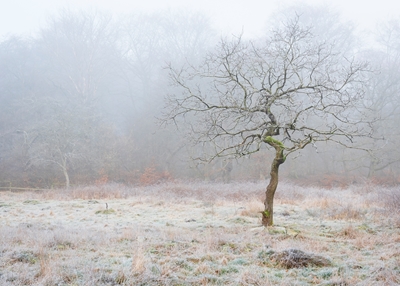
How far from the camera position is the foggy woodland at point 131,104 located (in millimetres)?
28875

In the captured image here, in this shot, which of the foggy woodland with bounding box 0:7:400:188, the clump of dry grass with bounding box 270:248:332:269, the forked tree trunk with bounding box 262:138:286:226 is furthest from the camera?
the foggy woodland with bounding box 0:7:400:188

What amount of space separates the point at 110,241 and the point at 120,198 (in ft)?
39.8

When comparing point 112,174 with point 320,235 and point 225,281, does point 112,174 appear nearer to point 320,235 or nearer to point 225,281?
point 320,235

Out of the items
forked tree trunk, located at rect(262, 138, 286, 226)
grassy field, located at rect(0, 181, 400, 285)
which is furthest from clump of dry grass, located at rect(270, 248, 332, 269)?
forked tree trunk, located at rect(262, 138, 286, 226)

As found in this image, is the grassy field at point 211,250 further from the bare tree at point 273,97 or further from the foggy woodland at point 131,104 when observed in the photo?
the foggy woodland at point 131,104

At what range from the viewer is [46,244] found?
23.1 ft

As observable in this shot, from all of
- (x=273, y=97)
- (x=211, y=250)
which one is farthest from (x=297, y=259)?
(x=273, y=97)

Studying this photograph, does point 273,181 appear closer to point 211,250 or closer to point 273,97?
point 273,97

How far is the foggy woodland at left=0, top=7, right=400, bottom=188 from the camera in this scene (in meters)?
28.9

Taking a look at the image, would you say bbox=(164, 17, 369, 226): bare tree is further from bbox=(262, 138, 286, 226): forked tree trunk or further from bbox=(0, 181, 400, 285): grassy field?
bbox=(0, 181, 400, 285): grassy field

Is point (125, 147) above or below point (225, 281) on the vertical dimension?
above

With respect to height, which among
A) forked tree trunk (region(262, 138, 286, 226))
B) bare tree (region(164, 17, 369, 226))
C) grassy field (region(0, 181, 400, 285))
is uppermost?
bare tree (region(164, 17, 369, 226))

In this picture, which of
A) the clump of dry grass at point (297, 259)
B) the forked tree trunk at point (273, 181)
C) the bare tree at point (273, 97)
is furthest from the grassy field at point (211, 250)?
the bare tree at point (273, 97)

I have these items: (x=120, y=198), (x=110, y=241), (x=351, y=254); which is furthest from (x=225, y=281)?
(x=120, y=198)
